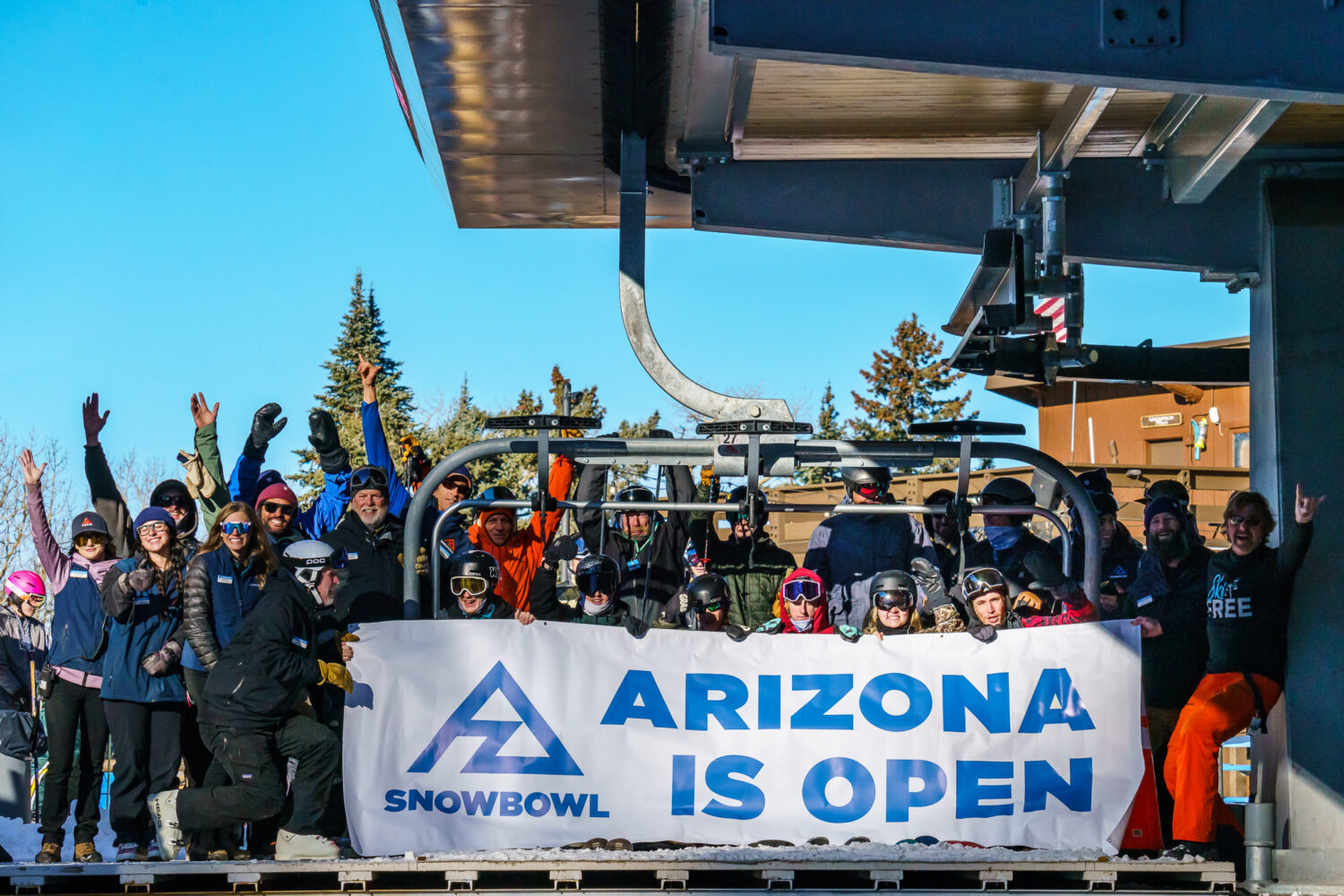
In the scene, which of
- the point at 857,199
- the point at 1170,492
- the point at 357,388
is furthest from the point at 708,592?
the point at 357,388

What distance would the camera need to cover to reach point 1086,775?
279 inches

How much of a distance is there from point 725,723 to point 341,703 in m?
2.21

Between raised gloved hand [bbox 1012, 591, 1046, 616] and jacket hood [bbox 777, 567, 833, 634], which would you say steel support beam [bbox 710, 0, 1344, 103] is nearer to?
raised gloved hand [bbox 1012, 591, 1046, 616]

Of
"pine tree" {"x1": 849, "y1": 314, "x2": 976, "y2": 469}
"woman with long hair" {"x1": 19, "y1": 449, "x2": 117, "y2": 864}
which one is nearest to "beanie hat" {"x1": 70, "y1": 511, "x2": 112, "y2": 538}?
"woman with long hair" {"x1": 19, "y1": 449, "x2": 117, "y2": 864}

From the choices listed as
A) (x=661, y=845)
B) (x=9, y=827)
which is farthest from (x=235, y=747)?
(x=9, y=827)

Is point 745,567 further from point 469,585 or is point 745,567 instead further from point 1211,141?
point 1211,141

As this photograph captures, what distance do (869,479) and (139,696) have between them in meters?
4.35

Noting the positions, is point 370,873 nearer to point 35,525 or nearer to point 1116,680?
point 35,525

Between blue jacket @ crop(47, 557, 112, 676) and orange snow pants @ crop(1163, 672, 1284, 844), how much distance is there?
5.94m

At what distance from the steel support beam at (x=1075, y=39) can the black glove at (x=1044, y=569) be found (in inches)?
155

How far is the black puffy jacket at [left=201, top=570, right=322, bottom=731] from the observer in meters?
6.90

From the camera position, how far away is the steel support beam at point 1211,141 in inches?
249

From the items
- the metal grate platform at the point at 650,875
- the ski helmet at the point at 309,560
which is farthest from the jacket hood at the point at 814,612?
the ski helmet at the point at 309,560

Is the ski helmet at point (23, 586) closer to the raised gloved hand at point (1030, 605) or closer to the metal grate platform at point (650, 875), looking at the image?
the metal grate platform at point (650, 875)
